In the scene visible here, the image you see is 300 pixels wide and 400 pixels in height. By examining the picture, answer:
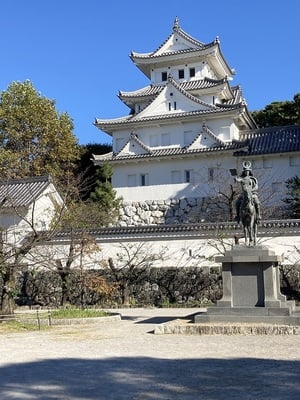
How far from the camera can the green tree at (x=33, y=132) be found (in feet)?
117

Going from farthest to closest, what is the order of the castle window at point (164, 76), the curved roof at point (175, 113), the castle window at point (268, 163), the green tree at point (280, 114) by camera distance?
the green tree at point (280, 114)
the castle window at point (164, 76)
the curved roof at point (175, 113)
the castle window at point (268, 163)

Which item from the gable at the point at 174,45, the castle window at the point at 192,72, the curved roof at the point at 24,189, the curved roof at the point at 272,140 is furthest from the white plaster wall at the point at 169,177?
the gable at the point at 174,45

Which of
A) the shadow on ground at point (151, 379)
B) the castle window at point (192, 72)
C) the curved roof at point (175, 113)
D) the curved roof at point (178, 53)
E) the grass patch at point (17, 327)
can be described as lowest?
the shadow on ground at point (151, 379)

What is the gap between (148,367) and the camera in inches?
298

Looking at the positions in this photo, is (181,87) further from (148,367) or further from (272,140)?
(148,367)

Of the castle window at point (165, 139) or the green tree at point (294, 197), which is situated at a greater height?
the castle window at point (165, 139)

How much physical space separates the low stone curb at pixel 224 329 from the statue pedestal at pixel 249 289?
785mm

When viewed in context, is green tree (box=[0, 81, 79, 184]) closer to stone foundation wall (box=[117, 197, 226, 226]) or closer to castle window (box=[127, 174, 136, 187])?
castle window (box=[127, 174, 136, 187])

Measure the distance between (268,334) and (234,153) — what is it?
892 inches

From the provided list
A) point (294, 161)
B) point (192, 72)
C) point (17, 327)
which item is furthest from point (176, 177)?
point (17, 327)

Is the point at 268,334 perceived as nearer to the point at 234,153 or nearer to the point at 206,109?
the point at 234,153

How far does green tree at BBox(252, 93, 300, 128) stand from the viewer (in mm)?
41500

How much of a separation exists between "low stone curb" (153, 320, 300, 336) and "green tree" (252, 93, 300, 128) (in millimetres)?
32980

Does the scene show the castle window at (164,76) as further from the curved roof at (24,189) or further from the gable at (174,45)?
the curved roof at (24,189)
